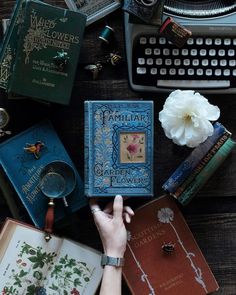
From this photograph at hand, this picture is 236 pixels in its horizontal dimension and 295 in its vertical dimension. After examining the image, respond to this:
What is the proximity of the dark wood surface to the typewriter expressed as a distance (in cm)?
6

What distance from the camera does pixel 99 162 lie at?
1457mm

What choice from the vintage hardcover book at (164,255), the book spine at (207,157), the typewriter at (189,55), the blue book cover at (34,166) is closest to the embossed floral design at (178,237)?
the vintage hardcover book at (164,255)

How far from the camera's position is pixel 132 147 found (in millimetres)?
1460

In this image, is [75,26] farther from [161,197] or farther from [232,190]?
[232,190]

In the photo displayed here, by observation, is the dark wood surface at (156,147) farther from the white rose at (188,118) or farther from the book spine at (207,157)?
the white rose at (188,118)

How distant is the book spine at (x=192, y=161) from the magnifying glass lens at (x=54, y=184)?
0.27 m

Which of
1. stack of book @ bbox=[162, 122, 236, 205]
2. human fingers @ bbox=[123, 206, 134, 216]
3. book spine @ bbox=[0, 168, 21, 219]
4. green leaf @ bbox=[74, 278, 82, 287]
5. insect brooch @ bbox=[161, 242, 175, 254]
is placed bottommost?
green leaf @ bbox=[74, 278, 82, 287]

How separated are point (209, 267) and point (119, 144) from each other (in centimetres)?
44

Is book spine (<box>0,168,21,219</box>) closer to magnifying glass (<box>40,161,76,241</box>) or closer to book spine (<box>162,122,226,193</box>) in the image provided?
magnifying glass (<box>40,161,76,241</box>)

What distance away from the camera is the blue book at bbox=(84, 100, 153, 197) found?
1.45m

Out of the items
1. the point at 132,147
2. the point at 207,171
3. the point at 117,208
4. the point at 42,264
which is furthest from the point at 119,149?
the point at 42,264

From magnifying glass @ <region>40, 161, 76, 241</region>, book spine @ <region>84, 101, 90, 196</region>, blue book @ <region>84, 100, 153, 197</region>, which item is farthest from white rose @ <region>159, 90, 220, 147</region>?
magnifying glass @ <region>40, 161, 76, 241</region>

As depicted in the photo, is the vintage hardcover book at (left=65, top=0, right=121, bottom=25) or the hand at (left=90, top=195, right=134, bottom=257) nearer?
the hand at (left=90, top=195, right=134, bottom=257)

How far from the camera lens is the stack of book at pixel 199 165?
1.51 metres
